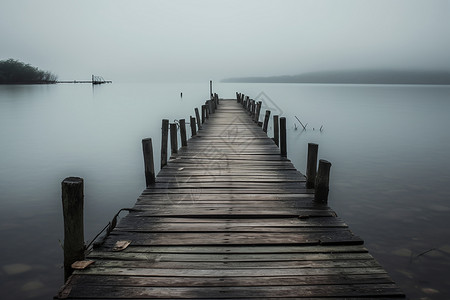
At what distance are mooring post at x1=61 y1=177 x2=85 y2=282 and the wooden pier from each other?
0.17 metres

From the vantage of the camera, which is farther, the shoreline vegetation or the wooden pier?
the shoreline vegetation

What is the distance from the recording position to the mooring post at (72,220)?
3607 millimetres

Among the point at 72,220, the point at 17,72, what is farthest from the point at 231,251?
the point at 17,72

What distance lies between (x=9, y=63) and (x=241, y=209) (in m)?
123

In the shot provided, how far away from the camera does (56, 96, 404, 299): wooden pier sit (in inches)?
123

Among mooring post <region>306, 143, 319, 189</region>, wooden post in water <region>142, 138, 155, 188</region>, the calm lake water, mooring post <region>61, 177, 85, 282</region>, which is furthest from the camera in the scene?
wooden post in water <region>142, 138, 155, 188</region>

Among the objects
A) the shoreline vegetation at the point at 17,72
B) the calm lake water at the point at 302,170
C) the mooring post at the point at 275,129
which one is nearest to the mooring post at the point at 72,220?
the calm lake water at the point at 302,170

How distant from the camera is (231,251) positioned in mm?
3854

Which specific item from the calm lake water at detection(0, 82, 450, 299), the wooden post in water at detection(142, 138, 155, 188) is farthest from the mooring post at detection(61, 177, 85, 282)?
the wooden post in water at detection(142, 138, 155, 188)

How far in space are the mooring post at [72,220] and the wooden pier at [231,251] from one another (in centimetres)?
17

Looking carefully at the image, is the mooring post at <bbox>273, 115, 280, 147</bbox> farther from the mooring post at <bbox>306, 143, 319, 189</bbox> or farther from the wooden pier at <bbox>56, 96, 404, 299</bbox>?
the mooring post at <bbox>306, 143, 319, 189</bbox>

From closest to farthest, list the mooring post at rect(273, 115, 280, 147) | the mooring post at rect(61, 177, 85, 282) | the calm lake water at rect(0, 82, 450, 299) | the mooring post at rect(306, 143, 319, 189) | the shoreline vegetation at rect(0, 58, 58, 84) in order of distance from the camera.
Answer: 1. the mooring post at rect(61, 177, 85, 282)
2. the calm lake water at rect(0, 82, 450, 299)
3. the mooring post at rect(306, 143, 319, 189)
4. the mooring post at rect(273, 115, 280, 147)
5. the shoreline vegetation at rect(0, 58, 58, 84)

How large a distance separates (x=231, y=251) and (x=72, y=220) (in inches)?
71.5

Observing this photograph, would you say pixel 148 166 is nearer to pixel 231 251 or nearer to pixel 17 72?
pixel 231 251
